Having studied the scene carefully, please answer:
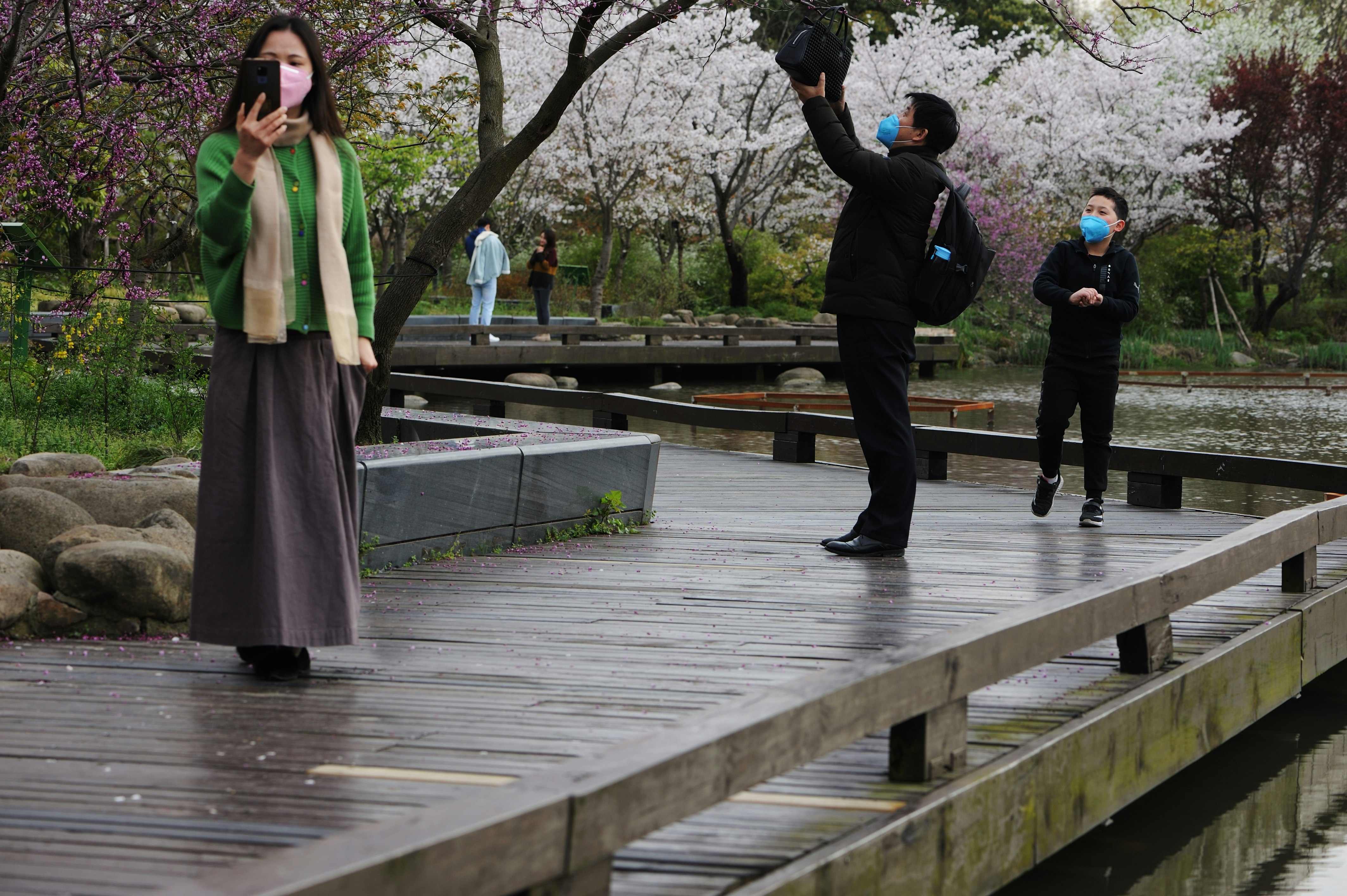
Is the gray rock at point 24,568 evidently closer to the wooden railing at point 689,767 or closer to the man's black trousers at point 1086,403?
the wooden railing at point 689,767

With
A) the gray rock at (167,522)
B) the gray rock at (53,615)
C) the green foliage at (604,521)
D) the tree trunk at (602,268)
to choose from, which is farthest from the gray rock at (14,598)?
the tree trunk at (602,268)

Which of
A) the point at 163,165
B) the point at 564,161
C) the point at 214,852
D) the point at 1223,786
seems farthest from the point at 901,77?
the point at 214,852

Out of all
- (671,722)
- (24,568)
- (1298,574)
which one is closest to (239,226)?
(24,568)

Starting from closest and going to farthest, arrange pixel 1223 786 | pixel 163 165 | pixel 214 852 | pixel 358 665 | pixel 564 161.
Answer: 1. pixel 214 852
2. pixel 358 665
3. pixel 1223 786
4. pixel 163 165
5. pixel 564 161

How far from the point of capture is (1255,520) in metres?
7.19

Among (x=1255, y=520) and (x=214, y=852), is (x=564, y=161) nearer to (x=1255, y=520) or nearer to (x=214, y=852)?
(x=1255, y=520)

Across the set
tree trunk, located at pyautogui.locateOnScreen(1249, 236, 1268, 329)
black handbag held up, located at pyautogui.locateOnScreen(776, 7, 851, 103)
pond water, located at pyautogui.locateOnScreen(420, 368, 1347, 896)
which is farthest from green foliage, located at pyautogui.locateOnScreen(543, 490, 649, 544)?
tree trunk, located at pyautogui.locateOnScreen(1249, 236, 1268, 329)

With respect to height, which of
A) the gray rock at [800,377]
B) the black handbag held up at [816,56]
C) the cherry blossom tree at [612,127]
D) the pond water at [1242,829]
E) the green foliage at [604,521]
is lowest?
the pond water at [1242,829]

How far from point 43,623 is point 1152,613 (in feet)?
9.99

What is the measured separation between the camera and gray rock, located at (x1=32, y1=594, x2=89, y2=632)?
392cm

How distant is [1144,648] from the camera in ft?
12.7

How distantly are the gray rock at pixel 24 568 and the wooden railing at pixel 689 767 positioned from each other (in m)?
2.23


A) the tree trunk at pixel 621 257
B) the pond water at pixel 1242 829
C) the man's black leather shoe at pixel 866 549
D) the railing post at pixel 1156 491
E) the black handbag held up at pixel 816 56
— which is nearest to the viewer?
the pond water at pixel 1242 829

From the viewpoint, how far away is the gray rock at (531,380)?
19.6 meters
